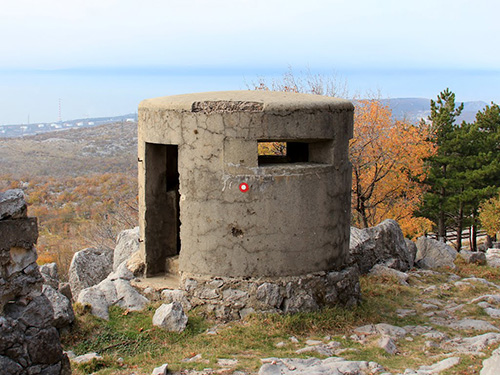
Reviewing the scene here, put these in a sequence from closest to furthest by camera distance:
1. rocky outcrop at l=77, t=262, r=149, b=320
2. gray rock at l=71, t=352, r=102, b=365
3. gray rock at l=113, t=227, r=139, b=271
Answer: gray rock at l=71, t=352, r=102, b=365 → rocky outcrop at l=77, t=262, r=149, b=320 → gray rock at l=113, t=227, r=139, b=271

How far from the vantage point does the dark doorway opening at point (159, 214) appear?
25.3 ft

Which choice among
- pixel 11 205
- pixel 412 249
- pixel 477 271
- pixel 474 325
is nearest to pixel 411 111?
pixel 412 249

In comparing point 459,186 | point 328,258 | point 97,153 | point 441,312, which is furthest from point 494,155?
point 97,153

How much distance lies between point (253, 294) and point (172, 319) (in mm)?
1013

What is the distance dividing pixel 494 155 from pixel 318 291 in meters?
17.3

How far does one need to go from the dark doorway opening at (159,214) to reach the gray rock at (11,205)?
3.16 metres

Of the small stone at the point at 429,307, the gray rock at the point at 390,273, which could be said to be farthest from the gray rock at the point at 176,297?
the gray rock at the point at 390,273

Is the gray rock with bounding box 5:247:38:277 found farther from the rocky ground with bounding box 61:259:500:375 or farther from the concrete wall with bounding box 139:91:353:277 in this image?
the concrete wall with bounding box 139:91:353:277

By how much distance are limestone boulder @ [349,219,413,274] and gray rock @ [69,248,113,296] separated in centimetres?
420

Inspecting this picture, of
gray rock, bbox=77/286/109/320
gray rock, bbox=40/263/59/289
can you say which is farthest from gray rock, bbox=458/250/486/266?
gray rock, bbox=40/263/59/289

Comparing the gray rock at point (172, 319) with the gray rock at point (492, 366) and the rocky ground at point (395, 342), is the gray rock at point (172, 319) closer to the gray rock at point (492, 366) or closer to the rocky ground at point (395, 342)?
the rocky ground at point (395, 342)

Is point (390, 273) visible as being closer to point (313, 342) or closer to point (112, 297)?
point (313, 342)

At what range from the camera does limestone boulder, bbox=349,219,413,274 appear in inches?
393

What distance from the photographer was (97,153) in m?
46.0
